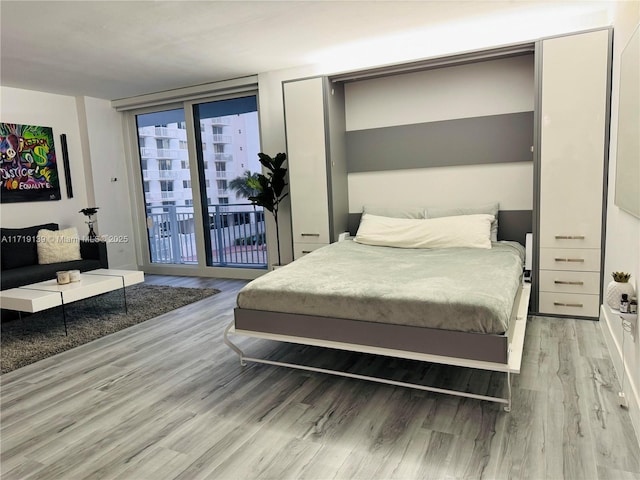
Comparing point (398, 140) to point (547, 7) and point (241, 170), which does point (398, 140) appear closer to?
point (547, 7)

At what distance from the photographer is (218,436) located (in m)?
A: 2.17

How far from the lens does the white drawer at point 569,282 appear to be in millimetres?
3486

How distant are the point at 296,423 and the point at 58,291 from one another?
8.47 ft

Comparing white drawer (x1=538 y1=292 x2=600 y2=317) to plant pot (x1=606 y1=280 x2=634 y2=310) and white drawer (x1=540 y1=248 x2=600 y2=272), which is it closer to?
white drawer (x1=540 y1=248 x2=600 y2=272)

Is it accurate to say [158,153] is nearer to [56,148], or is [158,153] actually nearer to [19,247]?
[56,148]

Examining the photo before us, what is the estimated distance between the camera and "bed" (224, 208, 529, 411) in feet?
7.29

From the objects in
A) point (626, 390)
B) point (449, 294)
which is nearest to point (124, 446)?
point (449, 294)

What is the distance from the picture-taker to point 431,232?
154 inches

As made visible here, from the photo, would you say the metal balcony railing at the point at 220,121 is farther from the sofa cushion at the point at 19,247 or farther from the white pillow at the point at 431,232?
the white pillow at the point at 431,232

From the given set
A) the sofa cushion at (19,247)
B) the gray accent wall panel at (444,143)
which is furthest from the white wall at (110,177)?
the gray accent wall panel at (444,143)

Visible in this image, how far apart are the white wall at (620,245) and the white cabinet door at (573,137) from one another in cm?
12

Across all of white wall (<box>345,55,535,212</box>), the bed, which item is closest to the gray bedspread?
the bed

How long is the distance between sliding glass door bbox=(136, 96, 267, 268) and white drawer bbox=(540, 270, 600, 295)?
330cm

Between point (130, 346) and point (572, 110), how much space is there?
3.90m
